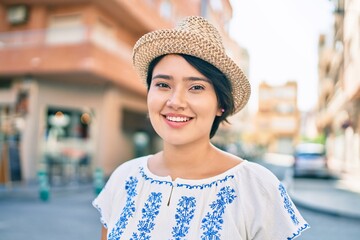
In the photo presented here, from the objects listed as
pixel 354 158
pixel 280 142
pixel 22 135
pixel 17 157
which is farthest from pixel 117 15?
pixel 280 142

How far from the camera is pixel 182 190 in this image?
1778mm

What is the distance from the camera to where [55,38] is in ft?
51.2

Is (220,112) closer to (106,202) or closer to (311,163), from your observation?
(106,202)

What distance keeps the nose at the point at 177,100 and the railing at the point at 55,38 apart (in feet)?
44.3

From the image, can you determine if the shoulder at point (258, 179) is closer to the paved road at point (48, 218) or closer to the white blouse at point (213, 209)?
the white blouse at point (213, 209)

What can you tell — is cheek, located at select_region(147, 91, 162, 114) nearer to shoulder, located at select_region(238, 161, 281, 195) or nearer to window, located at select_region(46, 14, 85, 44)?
shoulder, located at select_region(238, 161, 281, 195)

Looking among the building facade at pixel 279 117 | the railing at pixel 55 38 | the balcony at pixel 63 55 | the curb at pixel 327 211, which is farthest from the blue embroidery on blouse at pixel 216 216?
the building facade at pixel 279 117

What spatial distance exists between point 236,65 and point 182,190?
62cm

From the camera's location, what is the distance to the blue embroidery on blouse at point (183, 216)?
1.66m

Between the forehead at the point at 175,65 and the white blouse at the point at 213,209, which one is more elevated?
the forehead at the point at 175,65

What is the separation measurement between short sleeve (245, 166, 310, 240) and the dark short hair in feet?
1.33

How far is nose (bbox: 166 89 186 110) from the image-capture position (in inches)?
67.6

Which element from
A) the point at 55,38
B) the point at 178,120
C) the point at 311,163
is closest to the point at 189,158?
the point at 178,120

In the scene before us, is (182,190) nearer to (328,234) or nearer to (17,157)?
(328,234)
